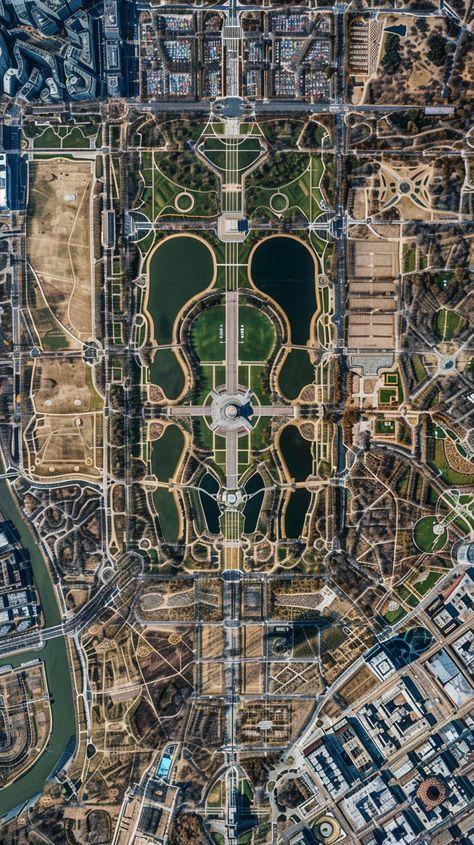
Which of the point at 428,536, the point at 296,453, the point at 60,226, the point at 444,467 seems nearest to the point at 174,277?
the point at 60,226

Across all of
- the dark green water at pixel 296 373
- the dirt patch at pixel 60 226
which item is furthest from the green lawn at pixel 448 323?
the dirt patch at pixel 60 226

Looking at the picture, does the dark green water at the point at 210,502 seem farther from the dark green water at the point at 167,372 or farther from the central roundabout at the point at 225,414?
the dark green water at the point at 167,372

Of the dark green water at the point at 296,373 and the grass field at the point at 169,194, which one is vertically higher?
the grass field at the point at 169,194

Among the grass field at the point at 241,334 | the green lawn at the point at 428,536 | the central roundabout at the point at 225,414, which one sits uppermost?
the grass field at the point at 241,334

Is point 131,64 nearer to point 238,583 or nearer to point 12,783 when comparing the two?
point 238,583

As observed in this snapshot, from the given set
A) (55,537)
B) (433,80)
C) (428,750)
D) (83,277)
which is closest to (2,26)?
(83,277)

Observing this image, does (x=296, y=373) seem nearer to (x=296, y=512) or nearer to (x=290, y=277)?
(x=290, y=277)

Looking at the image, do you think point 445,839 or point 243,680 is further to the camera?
point 243,680
